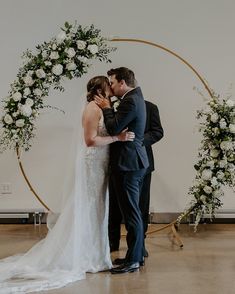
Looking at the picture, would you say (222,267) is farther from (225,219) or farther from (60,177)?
(60,177)

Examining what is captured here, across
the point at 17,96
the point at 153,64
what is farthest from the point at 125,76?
the point at 153,64

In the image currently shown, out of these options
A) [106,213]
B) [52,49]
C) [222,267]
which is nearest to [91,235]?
[106,213]

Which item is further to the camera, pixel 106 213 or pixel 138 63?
pixel 138 63

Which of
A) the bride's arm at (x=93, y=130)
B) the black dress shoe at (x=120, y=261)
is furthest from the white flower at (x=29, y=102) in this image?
the black dress shoe at (x=120, y=261)

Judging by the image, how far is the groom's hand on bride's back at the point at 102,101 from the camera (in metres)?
3.97

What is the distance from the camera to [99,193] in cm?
409

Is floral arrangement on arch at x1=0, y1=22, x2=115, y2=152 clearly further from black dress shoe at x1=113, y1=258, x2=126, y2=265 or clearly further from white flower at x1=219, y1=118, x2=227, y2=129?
black dress shoe at x1=113, y1=258, x2=126, y2=265

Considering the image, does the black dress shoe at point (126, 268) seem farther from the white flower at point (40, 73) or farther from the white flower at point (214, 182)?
the white flower at point (40, 73)

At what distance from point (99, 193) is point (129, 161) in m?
0.40

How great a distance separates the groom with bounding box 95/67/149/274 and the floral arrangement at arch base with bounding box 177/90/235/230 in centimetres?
108

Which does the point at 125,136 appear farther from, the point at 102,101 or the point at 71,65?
the point at 71,65

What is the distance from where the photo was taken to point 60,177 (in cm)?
602

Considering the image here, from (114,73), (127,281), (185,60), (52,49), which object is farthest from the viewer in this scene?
(185,60)

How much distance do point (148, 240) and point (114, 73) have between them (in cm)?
199
